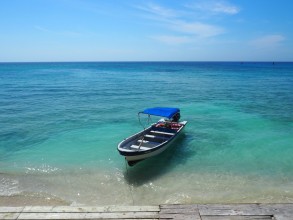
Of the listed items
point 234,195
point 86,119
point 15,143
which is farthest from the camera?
point 86,119

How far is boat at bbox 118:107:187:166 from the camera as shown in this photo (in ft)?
45.7

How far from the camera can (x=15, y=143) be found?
1806 centimetres

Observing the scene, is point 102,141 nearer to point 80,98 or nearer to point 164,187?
point 164,187

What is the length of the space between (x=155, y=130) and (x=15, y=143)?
9400 millimetres

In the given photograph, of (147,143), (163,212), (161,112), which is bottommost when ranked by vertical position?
(147,143)

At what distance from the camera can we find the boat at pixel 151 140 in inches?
549

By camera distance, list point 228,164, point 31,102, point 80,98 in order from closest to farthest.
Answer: point 228,164
point 31,102
point 80,98

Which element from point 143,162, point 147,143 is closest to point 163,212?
point 143,162

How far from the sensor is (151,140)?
1722 centimetres

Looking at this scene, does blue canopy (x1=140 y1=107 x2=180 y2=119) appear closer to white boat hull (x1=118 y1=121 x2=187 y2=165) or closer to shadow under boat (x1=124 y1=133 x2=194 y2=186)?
white boat hull (x1=118 y1=121 x2=187 y2=165)

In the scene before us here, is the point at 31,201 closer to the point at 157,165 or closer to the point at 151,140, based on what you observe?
the point at 157,165

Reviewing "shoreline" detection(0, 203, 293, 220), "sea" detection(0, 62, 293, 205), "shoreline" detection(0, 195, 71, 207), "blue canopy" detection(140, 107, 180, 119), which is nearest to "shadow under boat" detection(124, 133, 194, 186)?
"sea" detection(0, 62, 293, 205)

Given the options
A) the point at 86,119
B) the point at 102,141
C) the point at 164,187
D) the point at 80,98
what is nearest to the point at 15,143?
the point at 102,141

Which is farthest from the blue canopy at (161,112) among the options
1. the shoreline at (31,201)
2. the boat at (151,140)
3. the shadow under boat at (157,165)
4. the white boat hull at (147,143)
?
the shoreline at (31,201)
